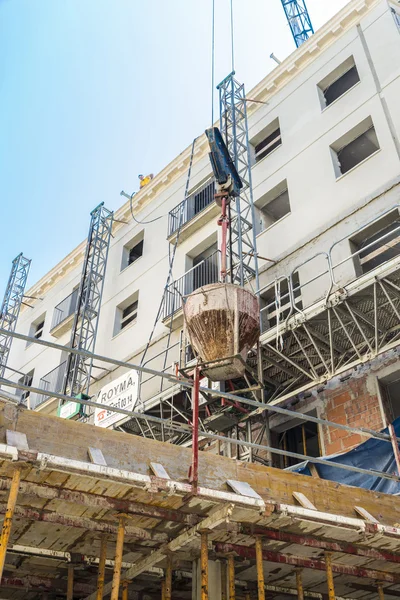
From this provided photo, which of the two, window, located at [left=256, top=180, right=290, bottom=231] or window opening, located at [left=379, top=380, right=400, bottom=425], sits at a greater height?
window, located at [left=256, top=180, right=290, bottom=231]

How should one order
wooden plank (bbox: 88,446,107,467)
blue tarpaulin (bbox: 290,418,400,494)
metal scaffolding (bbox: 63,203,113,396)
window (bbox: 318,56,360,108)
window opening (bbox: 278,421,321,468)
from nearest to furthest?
1. wooden plank (bbox: 88,446,107,467)
2. blue tarpaulin (bbox: 290,418,400,494)
3. window opening (bbox: 278,421,321,468)
4. window (bbox: 318,56,360,108)
5. metal scaffolding (bbox: 63,203,113,396)

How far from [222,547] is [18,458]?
9.15 ft

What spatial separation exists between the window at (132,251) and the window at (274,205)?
7308 mm

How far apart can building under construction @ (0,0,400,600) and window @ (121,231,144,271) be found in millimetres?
187

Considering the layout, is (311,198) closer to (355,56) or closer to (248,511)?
(355,56)

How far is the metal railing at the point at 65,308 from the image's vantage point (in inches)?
1047

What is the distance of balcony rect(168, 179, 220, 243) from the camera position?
20547 millimetres

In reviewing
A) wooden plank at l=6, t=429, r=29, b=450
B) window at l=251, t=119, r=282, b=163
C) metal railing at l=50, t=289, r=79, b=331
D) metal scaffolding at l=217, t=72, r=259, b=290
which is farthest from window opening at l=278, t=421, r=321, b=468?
metal railing at l=50, t=289, r=79, b=331

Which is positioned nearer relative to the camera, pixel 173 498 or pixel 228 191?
pixel 173 498

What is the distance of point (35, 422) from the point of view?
19.3 ft

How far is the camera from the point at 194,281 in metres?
19.8

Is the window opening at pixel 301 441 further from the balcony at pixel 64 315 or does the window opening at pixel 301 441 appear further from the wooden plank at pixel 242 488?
the balcony at pixel 64 315

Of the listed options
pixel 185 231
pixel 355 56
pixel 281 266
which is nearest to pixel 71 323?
pixel 185 231

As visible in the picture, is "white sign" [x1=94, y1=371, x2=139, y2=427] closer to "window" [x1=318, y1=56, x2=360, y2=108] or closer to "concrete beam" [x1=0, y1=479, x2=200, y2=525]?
"concrete beam" [x1=0, y1=479, x2=200, y2=525]
